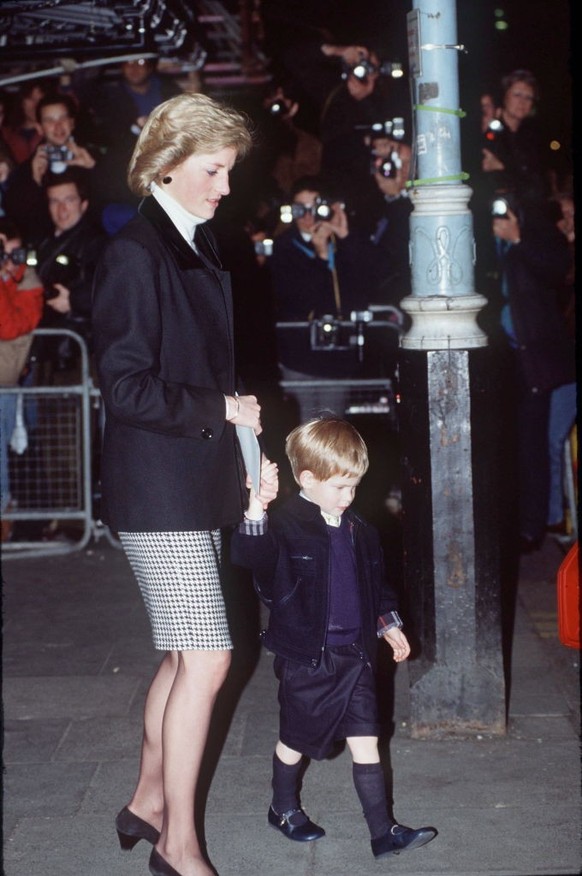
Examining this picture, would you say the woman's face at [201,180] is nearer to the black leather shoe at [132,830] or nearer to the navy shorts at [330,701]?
the navy shorts at [330,701]

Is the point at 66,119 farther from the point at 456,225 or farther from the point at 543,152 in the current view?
the point at 456,225

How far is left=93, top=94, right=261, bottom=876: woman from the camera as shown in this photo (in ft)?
11.9

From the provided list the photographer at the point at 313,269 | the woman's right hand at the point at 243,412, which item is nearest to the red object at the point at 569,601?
the woman's right hand at the point at 243,412

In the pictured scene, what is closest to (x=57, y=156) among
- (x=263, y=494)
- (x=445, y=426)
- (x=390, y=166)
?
(x=390, y=166)

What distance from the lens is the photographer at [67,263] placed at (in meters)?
8.52

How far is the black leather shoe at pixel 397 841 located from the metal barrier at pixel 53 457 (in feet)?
15.1

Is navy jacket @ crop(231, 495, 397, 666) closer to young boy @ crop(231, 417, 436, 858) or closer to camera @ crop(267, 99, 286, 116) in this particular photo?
young boy @ crop(231, 417, 436, 858)

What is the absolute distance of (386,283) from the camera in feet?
28.3

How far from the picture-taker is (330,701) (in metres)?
4.04

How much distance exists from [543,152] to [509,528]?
3.15 m

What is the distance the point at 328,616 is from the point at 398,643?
25 cm

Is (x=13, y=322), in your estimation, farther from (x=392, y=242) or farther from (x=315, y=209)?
(x=392, y=242)

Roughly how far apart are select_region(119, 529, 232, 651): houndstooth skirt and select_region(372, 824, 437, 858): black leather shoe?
83 centimetres

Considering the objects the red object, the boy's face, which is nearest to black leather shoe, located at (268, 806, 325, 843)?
the boy's face
